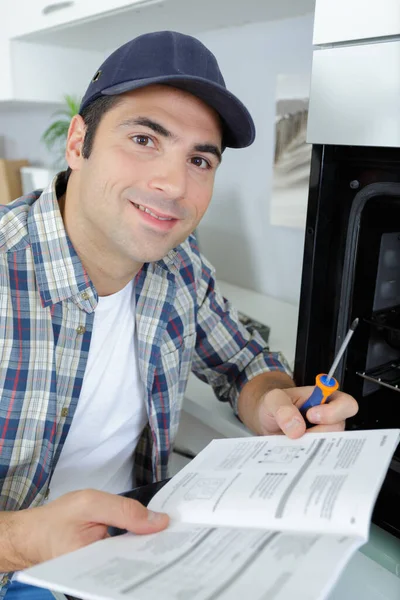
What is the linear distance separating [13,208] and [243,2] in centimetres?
72

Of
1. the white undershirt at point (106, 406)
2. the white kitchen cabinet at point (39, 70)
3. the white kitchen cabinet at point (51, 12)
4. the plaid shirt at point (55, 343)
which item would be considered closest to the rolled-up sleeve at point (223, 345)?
the plaid shirt at point (55, 343)

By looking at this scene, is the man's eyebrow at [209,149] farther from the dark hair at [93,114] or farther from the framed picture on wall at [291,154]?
the framed picture on wall at [291,154]

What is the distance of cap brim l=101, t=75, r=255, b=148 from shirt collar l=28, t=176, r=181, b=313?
0.22 metres

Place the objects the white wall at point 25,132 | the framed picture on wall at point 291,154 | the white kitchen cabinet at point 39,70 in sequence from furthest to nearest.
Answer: the white wall at point 25,132
the white kitchen cabinet at point 39,70
the framed picture on wall at point 291,154

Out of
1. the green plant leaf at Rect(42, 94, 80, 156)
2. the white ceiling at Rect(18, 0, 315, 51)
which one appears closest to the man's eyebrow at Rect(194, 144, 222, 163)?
the white ceiling at Rect(18, 0, 315, 51)

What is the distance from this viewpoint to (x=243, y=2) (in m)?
1.19

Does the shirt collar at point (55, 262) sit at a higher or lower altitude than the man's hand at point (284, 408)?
higher

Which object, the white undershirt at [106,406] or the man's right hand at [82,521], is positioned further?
the white undershirt at [106,406]

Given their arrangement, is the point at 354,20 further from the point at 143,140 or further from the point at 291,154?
the point at 291,154

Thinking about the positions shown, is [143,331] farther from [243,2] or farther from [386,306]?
[243,2]

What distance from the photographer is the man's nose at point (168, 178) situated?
786mm

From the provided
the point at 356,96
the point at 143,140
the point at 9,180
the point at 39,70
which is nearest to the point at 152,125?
the point at 143,140

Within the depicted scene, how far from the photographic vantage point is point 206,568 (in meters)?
0.46

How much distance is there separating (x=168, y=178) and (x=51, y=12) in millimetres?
979
